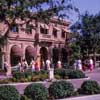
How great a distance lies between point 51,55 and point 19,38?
9.50 m

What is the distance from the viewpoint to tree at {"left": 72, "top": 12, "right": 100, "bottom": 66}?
65.2 m

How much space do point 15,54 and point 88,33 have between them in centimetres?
1636

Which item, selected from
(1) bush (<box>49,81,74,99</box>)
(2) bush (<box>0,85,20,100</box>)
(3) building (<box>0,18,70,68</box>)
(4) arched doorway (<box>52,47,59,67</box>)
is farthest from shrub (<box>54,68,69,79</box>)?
(4) arched doorway (<box>52,47,59,67</box>)

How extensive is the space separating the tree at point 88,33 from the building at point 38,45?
105 inches

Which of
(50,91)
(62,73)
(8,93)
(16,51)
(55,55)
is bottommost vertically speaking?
(50,91)

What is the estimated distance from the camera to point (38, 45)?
200 ft

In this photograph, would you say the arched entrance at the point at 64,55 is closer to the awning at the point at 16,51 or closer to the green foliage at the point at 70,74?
the awning at the point at 16,51

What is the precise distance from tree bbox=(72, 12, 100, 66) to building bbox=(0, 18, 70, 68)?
268cm

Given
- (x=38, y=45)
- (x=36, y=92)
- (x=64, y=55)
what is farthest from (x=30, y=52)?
(x=36, y=92)

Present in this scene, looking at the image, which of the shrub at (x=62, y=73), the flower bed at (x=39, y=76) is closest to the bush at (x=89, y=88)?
the flower bed at (x=39, y=76)

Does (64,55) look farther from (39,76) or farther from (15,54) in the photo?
(39,76)

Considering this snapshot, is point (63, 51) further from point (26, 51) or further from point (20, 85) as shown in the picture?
point (20, 85)

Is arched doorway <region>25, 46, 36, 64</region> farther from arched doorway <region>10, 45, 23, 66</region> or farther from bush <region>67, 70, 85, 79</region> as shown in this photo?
bush <region>67, 70, 85, 79</region>

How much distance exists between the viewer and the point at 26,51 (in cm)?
5806
